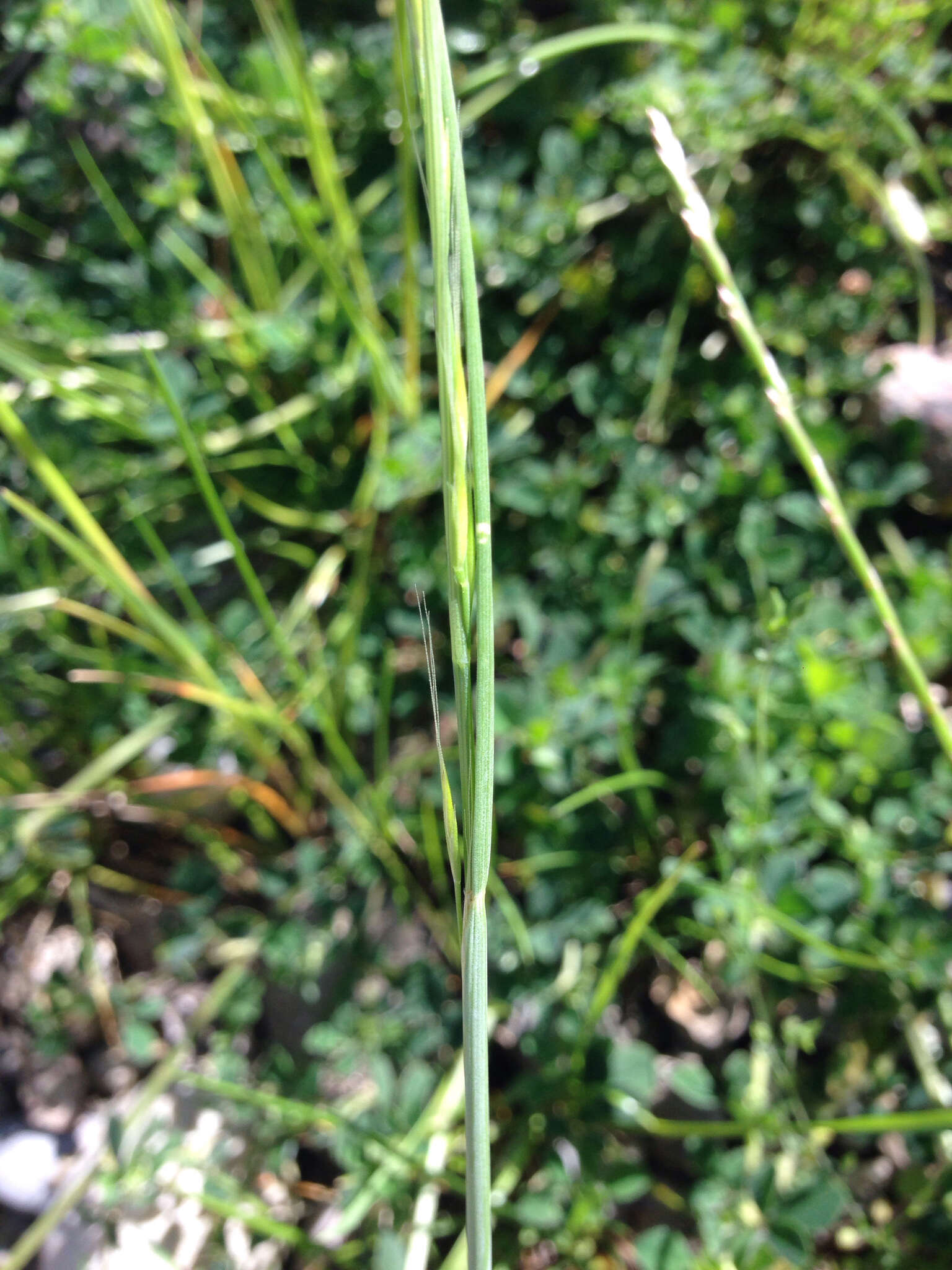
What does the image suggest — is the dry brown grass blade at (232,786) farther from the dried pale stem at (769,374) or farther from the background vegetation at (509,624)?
the dried pale stem at (769,374)

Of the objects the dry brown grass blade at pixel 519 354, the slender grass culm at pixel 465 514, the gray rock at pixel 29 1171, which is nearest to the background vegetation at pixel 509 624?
the dry brown grass blade at pixel 519 354

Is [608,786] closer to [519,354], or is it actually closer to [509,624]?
[509,624]

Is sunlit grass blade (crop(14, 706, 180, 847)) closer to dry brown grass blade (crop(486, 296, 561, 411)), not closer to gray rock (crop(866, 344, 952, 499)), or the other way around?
dry brown grass blade (crop(486, 296, 561, 411))

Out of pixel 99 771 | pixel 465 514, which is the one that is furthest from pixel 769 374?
pixel 99 771

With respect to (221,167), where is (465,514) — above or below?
below

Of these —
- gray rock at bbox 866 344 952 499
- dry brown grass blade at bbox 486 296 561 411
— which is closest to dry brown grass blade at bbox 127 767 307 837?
dry brown grass blade at bbox 486 296 561 411
